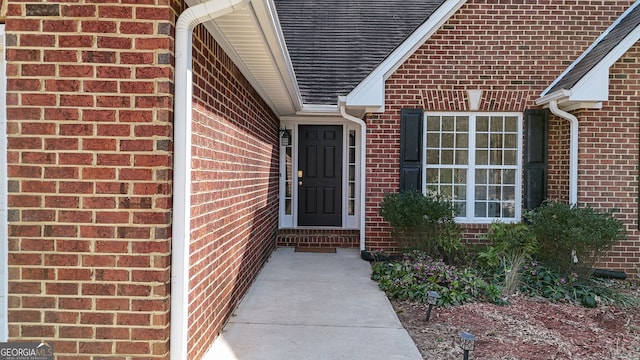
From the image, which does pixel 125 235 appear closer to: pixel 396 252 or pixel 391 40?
pixel 396 252

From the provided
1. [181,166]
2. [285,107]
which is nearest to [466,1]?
[285,107]

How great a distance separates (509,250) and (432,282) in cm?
137

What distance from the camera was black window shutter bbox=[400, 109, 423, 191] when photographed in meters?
6.83

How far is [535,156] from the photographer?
675 cm

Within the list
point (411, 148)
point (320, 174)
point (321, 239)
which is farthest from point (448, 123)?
point (321, 239)

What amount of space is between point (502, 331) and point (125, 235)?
3.62m

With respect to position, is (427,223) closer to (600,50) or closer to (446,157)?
(446,157)

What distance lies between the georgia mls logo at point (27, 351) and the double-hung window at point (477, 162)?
19.0 ft

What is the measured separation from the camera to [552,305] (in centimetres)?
491

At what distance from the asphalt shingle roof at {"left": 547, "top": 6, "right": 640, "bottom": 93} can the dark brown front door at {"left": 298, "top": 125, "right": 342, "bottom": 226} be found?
4.07m

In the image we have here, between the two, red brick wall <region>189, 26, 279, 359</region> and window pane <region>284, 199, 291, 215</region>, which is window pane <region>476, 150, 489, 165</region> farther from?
window pane <region>284, 199, 291, 215</region>

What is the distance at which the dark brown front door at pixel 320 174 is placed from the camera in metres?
8.58

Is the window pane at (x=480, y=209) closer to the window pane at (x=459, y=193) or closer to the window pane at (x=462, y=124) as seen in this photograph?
the window pane at (x=459, y=193)

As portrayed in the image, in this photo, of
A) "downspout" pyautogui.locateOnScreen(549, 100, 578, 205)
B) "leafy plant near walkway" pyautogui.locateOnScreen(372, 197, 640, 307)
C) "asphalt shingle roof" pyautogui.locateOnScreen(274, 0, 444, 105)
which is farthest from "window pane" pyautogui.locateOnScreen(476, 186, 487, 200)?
"asphalt shingle roof" pyautogui.locateOnScreen(274, 0, 444, 105)
